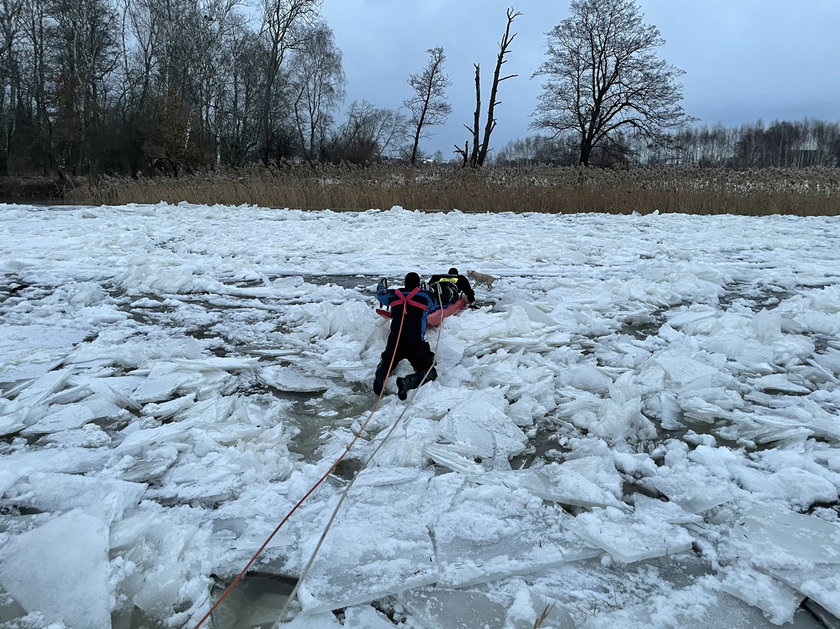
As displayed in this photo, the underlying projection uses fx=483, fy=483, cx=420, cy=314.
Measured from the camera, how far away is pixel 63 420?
200 centimetres

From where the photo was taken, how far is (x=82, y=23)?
19609mm

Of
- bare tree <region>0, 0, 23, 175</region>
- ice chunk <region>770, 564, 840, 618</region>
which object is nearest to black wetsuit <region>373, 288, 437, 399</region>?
ice chunk <region>770, 564, 840, 618</region>

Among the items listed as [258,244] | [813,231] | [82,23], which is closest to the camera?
[258,244]

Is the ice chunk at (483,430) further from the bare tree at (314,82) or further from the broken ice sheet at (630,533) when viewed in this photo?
the bare tree at (314,82)

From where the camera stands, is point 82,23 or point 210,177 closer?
point 210,177

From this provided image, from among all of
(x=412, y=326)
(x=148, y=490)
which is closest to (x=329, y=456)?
(x=148, y=490)

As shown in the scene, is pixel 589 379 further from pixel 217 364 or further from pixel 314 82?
pixel 314 82

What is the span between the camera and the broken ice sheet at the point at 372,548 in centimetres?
125

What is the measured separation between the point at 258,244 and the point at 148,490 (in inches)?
195

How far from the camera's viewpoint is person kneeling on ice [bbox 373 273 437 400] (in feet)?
7.83

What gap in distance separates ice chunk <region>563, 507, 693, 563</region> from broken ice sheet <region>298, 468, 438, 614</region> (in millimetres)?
477

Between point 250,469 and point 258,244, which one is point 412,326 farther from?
point 258,244

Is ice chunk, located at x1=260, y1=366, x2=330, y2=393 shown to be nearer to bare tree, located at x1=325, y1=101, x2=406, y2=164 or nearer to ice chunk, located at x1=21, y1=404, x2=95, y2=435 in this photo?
ice chunk, located at x1=21, y1=404, x2=95, y2=435

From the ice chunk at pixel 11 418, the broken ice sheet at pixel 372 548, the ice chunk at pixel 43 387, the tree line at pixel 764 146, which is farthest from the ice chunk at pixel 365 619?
the tree line at pixel 764 146
